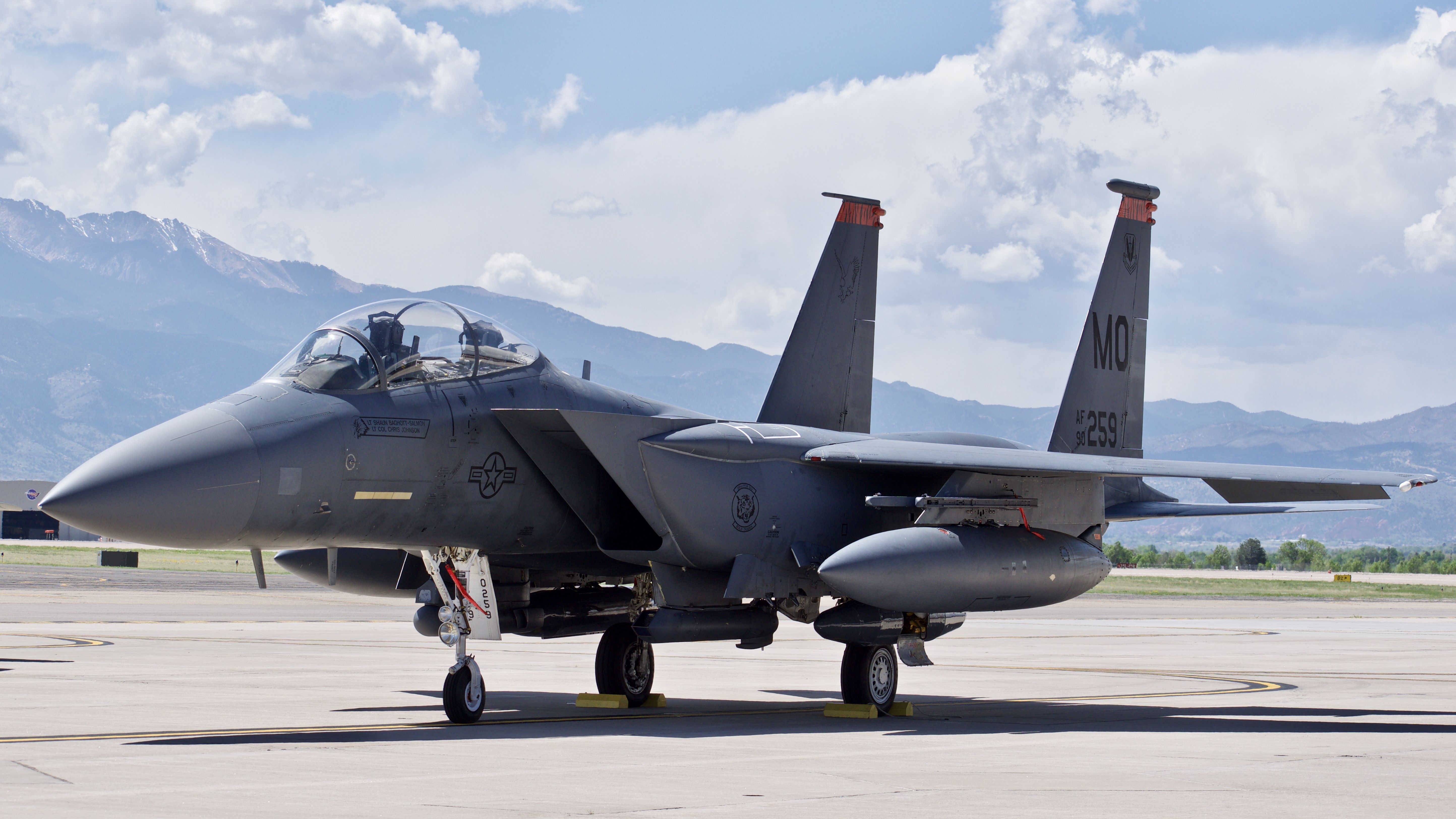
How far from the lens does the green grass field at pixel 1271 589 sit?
55.1 m

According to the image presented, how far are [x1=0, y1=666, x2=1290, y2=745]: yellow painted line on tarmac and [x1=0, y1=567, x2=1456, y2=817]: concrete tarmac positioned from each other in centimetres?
6

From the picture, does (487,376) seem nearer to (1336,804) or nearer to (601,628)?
(601,628)

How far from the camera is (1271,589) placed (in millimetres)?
60344

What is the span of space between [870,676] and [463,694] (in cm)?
374

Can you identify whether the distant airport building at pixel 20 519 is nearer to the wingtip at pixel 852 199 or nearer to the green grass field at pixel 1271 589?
the green grass field at pixel 1271 589

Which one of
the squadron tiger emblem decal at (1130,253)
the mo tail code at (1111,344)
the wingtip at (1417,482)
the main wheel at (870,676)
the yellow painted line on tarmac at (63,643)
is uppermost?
the squadron tiger emblem decal at (1130,253)

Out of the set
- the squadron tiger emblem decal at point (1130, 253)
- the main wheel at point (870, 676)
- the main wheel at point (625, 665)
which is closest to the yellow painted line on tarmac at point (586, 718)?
the main wheel at point (625, 665)

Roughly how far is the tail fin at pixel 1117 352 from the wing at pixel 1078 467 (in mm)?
2548

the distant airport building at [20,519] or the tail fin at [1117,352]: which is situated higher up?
the tail fin at [1117,352]

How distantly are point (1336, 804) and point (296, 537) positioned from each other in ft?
21.6

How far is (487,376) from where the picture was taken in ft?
36.4

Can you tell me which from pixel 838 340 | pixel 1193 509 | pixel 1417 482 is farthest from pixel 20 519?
pixel 1417 482

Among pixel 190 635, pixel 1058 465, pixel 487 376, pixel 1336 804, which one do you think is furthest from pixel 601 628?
pixel 190 635

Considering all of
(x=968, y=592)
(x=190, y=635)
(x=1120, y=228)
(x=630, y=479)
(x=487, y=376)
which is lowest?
(x=190, y=635)
